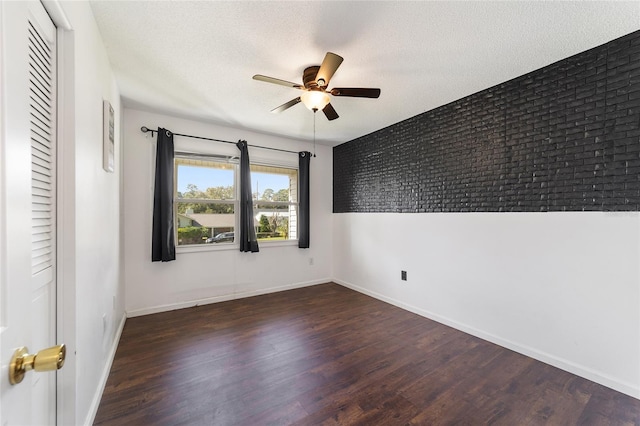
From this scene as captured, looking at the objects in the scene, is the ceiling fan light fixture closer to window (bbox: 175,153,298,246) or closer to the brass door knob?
window (bbox: 175,153,298,246)

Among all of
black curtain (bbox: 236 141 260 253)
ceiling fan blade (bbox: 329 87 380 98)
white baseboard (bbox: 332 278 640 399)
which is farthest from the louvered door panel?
white baseboard (bbox: 332 278 640 399)

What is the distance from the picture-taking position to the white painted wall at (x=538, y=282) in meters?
1.90

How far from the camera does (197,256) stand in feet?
11.7

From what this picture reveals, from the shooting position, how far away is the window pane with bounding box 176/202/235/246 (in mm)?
3539

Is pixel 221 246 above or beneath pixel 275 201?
beneath

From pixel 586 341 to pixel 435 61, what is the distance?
2.49 metres

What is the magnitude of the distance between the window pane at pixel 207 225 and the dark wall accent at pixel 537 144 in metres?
2.42

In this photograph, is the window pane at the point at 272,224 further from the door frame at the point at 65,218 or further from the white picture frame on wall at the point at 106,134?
the door frame at the point at 65,218

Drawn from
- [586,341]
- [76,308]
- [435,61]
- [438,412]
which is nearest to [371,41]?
[435,61]

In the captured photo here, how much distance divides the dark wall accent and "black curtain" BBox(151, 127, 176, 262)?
9.66ft

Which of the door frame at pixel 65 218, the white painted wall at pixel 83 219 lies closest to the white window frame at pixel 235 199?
the white painted wall at pixel 83 219

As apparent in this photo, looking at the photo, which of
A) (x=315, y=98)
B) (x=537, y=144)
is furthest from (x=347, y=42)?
(x=537, y=144)

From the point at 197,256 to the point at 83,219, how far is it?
2.23 m

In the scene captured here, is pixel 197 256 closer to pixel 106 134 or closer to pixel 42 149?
pixel 106 134
